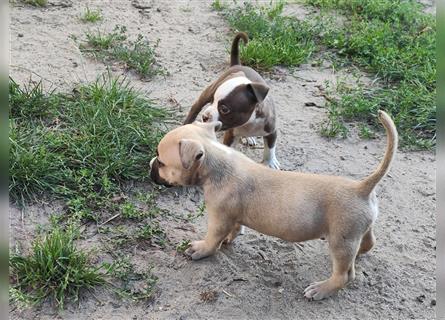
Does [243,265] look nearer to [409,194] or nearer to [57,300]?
[57,300]

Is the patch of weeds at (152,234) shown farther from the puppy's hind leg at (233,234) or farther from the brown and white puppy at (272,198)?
the puppy's hind leg at (233,234)

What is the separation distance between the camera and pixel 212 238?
431cm

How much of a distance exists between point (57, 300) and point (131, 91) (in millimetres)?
2401

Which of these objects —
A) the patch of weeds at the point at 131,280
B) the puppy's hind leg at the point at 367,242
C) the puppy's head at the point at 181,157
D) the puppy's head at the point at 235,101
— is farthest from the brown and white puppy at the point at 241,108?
the patch of weeds at the point at 131,280

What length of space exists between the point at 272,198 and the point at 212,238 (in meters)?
0.53

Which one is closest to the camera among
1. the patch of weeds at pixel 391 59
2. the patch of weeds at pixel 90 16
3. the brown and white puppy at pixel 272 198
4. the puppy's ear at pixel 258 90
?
the brown and white puppy at pixel 272 198

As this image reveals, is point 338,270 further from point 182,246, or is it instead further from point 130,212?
point 130,212

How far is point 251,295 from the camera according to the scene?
4262mm

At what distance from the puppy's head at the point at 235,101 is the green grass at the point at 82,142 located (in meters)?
0.60

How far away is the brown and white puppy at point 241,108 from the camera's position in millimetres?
5168

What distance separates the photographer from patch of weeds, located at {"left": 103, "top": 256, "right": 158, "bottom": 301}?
13.5 feet

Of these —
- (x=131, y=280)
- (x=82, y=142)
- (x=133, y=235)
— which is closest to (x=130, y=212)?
(x=133, y=235)

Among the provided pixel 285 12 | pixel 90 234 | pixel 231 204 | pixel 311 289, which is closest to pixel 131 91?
pixel 90 234

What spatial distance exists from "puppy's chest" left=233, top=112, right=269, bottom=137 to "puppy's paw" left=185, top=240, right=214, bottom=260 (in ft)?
4.25
